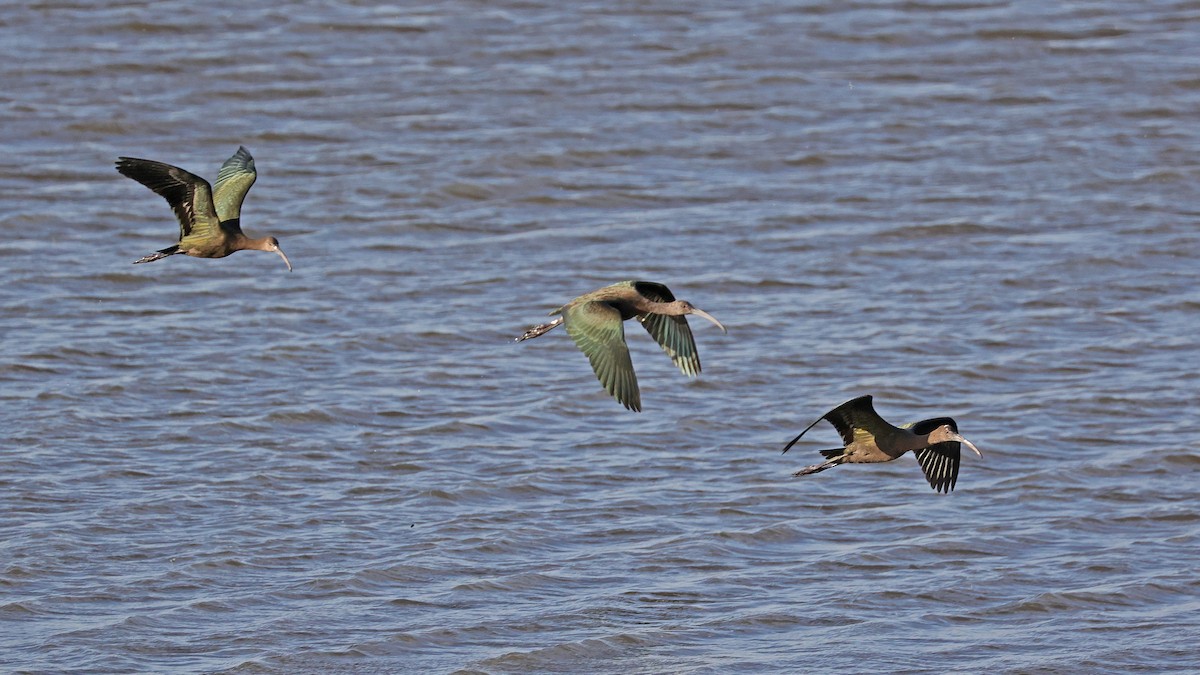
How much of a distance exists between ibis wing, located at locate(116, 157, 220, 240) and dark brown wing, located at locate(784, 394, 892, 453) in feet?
9.48

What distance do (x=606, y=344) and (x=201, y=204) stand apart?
2062 millimetres

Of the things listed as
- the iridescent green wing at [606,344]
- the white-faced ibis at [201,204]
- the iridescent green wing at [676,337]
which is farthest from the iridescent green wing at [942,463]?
the white-faced ibis at [201,204]

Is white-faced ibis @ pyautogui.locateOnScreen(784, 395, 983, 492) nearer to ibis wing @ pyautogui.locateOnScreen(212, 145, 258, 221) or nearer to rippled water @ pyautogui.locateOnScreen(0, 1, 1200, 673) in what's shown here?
rippled water @ pyautogui.locateOnScreen(0, 1, 1200, 673)

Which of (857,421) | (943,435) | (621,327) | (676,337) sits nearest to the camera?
(857,421)

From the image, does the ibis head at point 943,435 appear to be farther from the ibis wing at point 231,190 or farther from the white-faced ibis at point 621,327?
the ibis wing at point 231,190

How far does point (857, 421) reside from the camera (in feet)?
29.1

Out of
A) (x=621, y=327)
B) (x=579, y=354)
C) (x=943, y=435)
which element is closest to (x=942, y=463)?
(x=943, y=435)

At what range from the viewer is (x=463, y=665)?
31.6ft

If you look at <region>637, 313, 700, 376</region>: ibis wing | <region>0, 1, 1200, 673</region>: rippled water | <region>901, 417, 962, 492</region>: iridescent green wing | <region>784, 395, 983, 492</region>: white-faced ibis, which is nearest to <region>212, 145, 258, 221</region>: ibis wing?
<region>0, 1, 1200, 673</region>: rippled water

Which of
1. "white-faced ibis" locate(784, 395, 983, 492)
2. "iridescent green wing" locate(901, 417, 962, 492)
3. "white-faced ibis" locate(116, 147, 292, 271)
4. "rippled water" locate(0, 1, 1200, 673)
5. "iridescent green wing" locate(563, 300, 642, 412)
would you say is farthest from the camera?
"rippled water" locate(0, 1, 1200, 673)

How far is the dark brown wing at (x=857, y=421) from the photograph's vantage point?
8625 millimetres

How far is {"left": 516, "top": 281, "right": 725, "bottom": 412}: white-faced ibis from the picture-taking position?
28.8ft

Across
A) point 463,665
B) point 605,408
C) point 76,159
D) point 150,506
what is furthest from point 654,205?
point 463,665

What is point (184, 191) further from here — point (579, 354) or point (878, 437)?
point (579, 354)
